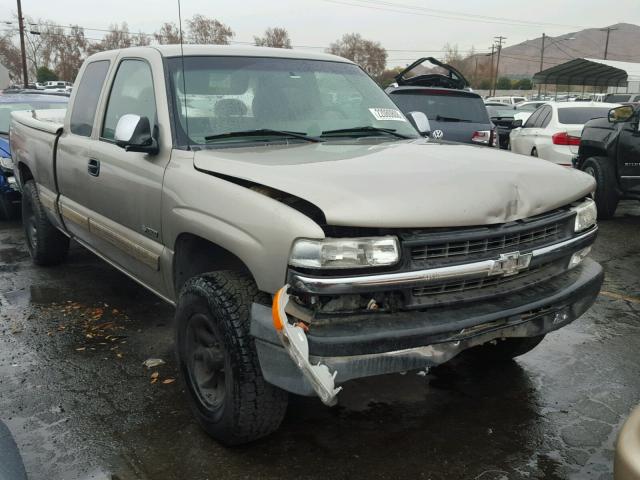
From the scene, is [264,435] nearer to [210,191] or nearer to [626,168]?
[210,191]

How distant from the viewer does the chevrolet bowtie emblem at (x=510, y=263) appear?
8.52 feet

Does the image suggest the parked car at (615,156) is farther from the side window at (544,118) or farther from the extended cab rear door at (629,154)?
the side window at (544,118)

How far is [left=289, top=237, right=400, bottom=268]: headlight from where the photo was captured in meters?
2.32

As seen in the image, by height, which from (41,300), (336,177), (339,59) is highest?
(339,59)

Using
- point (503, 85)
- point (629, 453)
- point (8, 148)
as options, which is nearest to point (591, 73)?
point (8, 148)

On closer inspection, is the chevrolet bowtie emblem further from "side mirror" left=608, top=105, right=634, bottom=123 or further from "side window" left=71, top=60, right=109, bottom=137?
"side mirror" left=608, top=105, right=634, bottom=123

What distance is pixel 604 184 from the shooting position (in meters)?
8.09

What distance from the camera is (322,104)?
379cm

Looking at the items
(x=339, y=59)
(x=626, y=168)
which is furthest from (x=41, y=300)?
(x=626, y=168)

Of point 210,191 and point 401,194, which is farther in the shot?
point 210,191

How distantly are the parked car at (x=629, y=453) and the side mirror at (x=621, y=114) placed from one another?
274 inches

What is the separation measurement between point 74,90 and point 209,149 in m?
2.31

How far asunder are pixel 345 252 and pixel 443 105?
7257 mm

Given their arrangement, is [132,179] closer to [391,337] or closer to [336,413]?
[336,413]
